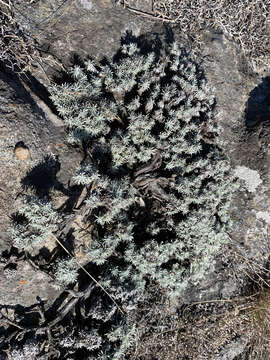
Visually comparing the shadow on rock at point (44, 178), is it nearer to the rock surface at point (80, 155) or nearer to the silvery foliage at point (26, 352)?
the rock surface at point (80, 155)

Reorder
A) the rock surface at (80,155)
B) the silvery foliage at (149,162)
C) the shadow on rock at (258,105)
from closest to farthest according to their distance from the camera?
the rock surface at (80,155)
the silvery foliage at (149,162)
the shadow on rock at (258,105)

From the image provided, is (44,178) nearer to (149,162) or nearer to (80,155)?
(80,155)

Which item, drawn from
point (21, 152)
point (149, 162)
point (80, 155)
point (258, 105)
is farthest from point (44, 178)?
point (258, 105)

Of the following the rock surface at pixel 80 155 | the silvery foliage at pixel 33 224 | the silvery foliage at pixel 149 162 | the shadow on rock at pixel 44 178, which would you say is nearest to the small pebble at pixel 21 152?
the rock surface at pixel 80 155

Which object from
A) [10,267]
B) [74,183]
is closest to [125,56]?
[74,183]

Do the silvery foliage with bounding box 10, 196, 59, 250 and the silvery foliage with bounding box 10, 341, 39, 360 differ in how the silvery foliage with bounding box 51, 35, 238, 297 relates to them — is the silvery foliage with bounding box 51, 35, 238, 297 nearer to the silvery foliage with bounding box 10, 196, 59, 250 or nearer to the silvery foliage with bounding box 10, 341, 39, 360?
the silvery foliage with bounding box 10, 196, 59, 250
